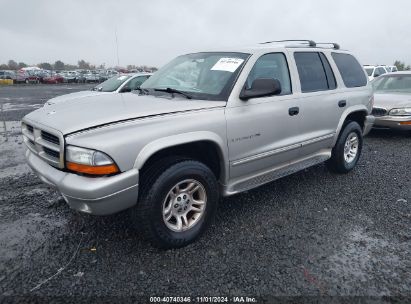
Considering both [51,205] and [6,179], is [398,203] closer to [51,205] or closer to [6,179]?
[51,205]

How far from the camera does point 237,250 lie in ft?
9.73

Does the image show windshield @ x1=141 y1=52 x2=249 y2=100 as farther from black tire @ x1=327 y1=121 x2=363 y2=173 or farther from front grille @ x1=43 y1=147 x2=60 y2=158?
black tire @ x1=327 y1=121 x2=363 y2=173

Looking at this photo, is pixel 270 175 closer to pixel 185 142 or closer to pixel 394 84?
pixel 185 142

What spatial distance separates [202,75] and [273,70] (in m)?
0.83

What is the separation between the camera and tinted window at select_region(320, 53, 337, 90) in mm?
4418

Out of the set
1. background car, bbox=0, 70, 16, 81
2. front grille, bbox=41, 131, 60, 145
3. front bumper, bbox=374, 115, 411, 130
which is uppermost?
background car, bbox=0, 70, 16, 81

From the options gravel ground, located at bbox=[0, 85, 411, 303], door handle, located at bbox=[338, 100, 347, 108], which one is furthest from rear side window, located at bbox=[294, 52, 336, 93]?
gravel ground, located at bbox=[0, 85, 411, 303]

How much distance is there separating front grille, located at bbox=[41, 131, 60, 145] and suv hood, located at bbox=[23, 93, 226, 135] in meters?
0.08

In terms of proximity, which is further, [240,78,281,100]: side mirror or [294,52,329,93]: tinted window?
[294,52,329,93]: tinted window

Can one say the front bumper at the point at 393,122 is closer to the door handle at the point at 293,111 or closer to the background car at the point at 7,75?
the door handle at the point at 293,111

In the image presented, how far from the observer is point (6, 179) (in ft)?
15.6

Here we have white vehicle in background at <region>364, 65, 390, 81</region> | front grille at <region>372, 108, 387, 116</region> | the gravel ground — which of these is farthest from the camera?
white vehicle in background at <region>364, 65, 390, 81</region>

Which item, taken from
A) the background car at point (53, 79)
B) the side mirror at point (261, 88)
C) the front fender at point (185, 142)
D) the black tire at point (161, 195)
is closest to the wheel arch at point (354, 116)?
the side mirror at point (261, 88)

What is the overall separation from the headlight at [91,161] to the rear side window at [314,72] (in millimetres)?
2547
